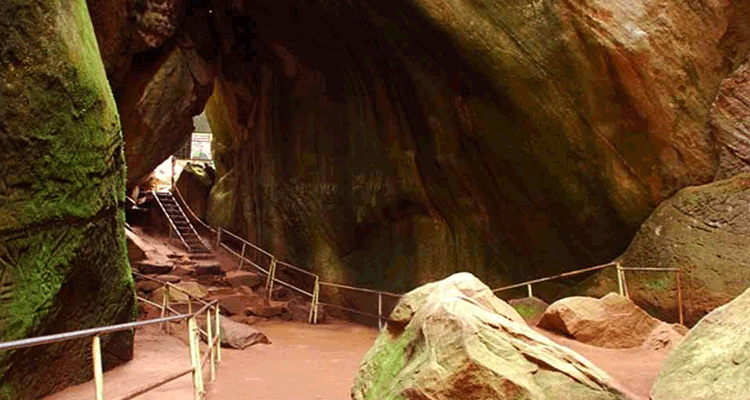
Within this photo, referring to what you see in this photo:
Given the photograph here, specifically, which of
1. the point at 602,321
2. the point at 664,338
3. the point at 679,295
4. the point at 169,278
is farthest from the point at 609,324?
the point at 169,278

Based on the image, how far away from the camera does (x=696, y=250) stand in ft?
24.4

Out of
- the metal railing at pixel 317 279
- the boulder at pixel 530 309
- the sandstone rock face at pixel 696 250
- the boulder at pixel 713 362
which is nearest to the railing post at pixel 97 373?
the boulder at pixel 713 362

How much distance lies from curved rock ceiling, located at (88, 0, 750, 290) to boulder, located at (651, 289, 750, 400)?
5.11 meters

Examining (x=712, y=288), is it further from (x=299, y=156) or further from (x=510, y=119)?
(x=299, y=156)

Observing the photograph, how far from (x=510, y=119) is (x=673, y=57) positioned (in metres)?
2.53

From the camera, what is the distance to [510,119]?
30.9 feet

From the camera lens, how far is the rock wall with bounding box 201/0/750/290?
7.96 m

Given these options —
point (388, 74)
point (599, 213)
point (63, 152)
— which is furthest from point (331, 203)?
point (63, 152)

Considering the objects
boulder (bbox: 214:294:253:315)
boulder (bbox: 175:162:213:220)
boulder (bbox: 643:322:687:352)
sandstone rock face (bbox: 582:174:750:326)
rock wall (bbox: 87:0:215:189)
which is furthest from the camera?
boulder (bbox: 175:162:213:220)

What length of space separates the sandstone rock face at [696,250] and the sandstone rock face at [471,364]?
13.6ft

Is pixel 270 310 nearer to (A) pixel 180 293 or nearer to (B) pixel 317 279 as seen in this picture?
(B) pixel 317 279

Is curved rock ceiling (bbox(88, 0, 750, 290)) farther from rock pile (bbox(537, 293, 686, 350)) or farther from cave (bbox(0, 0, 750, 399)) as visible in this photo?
rock pile (bbox(537, 293, 686, 350))

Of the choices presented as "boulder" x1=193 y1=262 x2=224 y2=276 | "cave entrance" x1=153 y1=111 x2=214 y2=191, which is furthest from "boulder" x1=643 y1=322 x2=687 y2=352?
"cave entrance" x1=153 y1=111 x2=214 y2=191

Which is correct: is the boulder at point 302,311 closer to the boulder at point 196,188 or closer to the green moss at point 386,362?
the boulder at point 196,188
